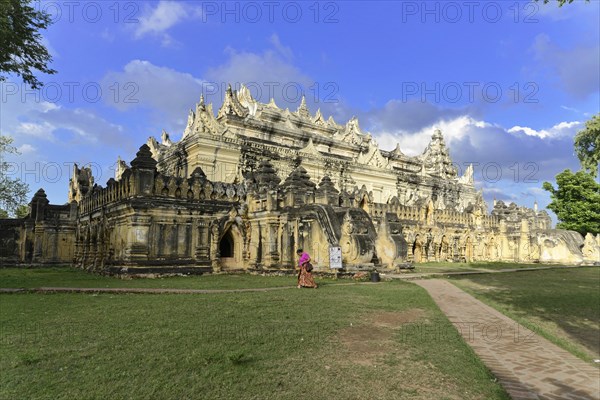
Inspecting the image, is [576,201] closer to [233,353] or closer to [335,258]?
[335,258]

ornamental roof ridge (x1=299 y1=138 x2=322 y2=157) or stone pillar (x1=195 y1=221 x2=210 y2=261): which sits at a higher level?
ornamental roof ridge (x1=299 y1=138 x2=322 y2=157)

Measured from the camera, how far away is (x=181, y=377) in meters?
5.21

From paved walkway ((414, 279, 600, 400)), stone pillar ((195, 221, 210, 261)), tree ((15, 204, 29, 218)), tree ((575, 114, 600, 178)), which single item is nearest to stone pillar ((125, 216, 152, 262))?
stone pillar ((195, 221, 210, 261))

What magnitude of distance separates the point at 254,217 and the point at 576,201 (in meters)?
42.0

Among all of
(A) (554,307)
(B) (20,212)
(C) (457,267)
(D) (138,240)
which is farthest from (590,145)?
(B) (20,212)

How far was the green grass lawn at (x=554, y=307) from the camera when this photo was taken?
8.23 meters

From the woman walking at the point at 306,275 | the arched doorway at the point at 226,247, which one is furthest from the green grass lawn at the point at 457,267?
the woman walking at the point at 306,275

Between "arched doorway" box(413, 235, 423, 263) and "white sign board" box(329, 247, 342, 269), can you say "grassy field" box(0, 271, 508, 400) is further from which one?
"arched doorway" box(413, 235, 423, 263)

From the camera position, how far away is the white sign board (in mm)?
16578

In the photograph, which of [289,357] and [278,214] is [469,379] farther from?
[278,214]

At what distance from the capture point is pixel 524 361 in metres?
6.57

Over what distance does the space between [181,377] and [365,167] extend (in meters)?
43.8

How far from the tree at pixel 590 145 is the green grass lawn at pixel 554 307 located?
22.9 feet

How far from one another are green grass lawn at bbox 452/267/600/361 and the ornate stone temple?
15.7 feet
